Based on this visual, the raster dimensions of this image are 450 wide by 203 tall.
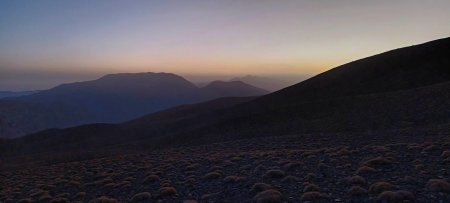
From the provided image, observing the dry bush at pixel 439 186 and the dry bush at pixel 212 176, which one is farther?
the dry bush at pixel 212 176

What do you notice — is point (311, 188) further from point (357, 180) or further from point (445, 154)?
point (445, 154)

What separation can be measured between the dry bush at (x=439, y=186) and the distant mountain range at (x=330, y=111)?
75.5 feet

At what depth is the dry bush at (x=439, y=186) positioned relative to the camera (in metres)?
12.1

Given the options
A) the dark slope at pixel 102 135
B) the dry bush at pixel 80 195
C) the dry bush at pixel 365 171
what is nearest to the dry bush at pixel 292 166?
the dry bush at pixel 365 171

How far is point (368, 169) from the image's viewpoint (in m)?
16.0

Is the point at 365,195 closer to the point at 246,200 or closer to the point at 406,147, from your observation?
the point at 246,200

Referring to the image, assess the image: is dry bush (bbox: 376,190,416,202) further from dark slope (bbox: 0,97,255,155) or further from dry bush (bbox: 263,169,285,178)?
dark slope (bbox: 0,97,255,155)

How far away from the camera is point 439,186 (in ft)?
40.3

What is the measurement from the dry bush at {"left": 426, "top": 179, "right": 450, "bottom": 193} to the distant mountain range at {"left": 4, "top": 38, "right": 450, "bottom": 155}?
2300cm

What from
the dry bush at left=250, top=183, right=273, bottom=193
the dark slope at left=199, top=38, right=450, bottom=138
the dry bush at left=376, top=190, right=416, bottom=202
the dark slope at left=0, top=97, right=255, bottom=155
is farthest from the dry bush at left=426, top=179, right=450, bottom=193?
the dark slope at left=0, top=97, right=255, bottom=155

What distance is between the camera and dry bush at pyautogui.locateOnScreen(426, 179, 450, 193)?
12144mm

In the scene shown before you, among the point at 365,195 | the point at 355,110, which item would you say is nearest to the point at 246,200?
the point at 365,195

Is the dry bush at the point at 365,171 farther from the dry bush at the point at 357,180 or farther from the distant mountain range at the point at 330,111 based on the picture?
the distant mountain range at the point at 330,111

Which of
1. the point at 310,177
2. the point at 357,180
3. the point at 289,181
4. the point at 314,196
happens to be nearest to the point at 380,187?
the point at 357,180
